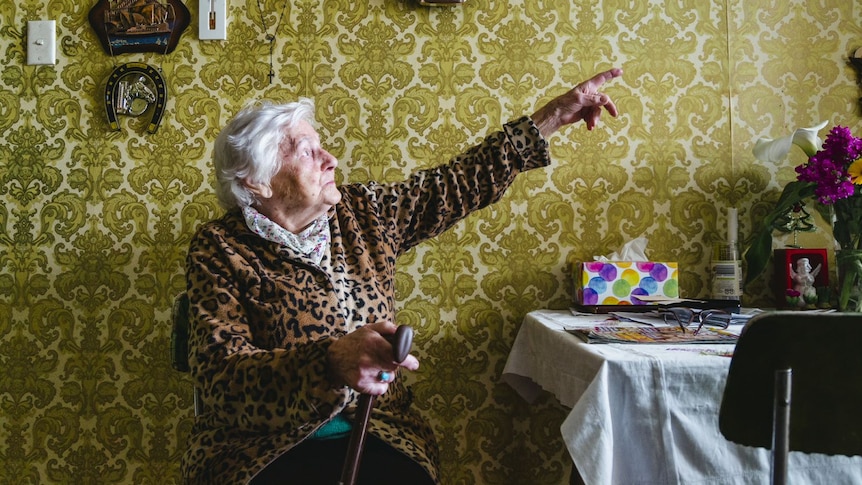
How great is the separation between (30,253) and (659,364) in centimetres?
193

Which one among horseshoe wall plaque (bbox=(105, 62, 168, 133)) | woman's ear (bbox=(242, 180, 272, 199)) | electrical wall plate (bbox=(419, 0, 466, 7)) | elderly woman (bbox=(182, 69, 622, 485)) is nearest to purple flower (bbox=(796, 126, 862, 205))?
elderly woman (bbox=(182, 69, 622, 485))

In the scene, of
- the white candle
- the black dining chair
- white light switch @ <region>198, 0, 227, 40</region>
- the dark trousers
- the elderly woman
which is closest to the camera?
the black dining chair

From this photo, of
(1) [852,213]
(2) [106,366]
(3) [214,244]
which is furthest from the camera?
(2) [106,366]

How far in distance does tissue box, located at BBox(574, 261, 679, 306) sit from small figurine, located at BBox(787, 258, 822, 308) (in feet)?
1.24

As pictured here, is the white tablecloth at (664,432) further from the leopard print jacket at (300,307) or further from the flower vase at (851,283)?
the flower vase at (851,283)

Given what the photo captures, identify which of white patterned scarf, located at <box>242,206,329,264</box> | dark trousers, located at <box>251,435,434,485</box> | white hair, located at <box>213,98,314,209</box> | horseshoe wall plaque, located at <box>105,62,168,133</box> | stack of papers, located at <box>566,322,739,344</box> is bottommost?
dark trousers, located at <box>251,435,434,485</box>

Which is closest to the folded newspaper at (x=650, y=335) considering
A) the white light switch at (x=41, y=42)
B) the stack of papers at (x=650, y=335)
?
the stack of papers at (x=650, y=335)

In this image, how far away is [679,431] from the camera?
1123mm

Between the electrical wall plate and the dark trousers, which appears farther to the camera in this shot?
the electrical wall plate

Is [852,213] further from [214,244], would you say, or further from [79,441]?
[79,441]

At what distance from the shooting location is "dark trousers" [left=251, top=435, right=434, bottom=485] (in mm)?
1247

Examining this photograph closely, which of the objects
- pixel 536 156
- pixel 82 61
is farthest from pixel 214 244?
pixel 82 61

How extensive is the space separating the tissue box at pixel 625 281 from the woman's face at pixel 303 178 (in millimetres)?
788

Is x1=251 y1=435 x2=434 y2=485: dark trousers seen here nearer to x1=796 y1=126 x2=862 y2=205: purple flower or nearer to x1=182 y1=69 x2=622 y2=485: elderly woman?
x1=182 y1=69 x2=622 y2=485: elderly woman
